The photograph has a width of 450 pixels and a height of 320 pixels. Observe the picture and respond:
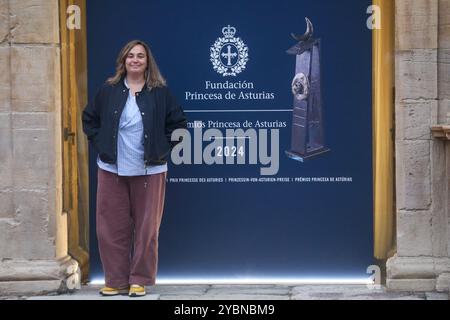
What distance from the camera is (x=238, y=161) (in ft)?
26.3

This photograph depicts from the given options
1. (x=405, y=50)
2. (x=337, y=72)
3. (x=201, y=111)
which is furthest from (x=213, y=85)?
(x=405, y=50)

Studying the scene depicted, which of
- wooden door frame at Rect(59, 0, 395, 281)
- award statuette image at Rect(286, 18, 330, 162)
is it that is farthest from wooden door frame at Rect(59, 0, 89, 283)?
award statuette image at Rect(286, 18, 330, 162)

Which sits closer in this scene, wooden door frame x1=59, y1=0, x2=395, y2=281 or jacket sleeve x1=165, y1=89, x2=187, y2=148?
jacket sleeve x1=165, y1=89, x2=187, y2=148

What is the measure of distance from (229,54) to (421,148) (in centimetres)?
171

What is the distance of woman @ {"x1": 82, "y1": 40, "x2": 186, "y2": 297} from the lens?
24.3 ft

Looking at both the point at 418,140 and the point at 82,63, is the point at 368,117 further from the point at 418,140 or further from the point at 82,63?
the point at 82,63

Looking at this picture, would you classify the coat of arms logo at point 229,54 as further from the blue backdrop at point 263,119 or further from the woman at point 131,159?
the woman at point 131,159

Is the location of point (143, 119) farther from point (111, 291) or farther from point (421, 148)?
point (421, 148)

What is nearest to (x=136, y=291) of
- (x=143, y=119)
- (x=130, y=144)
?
(x=130, y=144)

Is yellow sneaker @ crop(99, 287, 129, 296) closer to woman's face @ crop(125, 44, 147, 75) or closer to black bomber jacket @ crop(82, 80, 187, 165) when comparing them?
black bomber jacket @ crop(82, 80, 187, 165)

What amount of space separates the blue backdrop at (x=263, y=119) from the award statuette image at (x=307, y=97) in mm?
57

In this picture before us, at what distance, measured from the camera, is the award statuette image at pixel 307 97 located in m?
7.96

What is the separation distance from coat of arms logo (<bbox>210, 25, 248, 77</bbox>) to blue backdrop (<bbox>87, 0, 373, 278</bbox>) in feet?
0.16

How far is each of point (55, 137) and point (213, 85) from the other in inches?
52.8
